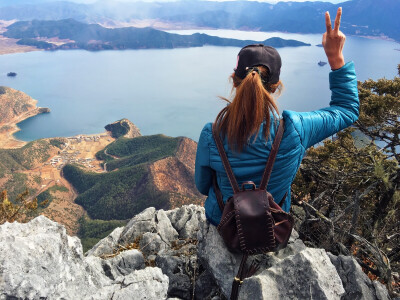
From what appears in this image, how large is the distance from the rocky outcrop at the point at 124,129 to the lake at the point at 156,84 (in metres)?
2.44

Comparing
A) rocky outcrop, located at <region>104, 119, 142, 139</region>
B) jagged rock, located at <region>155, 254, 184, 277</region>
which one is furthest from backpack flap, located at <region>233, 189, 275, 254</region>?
rocky outcrop, located at <region>104, 119, 142, 139</region>

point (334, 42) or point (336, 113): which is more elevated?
point (334, 42)

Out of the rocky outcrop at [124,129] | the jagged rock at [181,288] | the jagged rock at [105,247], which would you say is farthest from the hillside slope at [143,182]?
the jagged rock at [181,288]

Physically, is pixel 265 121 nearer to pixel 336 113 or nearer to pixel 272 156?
pixel 272 156

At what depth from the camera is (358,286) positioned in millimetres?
2088

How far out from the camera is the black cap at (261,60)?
181 centimetres

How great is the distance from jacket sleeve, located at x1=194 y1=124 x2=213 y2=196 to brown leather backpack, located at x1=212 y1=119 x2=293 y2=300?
8cm

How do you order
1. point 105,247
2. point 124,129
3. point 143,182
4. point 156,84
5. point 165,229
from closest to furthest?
1. point 105,247
2. point 165,229
3. point 143,182
4. point 124,129
5. point 156,84

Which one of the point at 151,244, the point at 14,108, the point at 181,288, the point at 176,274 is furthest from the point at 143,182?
the point at 14,108

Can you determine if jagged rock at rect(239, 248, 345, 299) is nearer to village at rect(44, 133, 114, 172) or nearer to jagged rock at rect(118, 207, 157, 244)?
jagged rock at rect(118, 207, 157, 244)

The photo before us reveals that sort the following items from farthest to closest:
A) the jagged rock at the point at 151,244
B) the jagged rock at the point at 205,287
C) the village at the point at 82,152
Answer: the village at the point at 82,152, the jagged rock at the point at 151,244, the jagged rock at the point at 205,287

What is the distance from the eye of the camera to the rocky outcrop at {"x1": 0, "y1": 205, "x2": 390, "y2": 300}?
186cm

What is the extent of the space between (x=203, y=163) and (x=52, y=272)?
132 centimetres

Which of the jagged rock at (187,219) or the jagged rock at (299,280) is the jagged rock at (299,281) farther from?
the jagged rock at (187,219)
